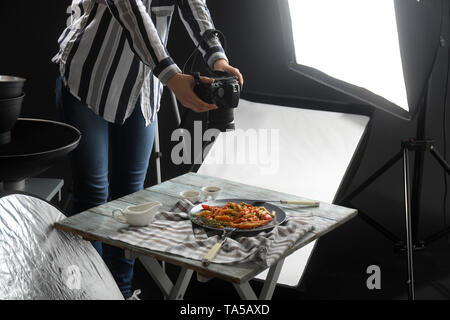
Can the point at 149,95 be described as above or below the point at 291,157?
above

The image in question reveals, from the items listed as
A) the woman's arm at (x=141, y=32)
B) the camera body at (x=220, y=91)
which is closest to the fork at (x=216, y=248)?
the camera body at (x=220, y=91)

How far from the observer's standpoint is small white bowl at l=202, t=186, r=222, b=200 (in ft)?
6.09

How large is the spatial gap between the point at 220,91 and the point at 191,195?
34 centimetres

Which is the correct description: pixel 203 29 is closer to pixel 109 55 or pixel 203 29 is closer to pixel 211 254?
pixel 109 55

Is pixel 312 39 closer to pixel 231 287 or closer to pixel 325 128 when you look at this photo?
pixel 325 128

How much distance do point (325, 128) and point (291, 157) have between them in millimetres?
220

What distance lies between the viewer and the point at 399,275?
9.13 feet

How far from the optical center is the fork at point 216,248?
4.66 ft

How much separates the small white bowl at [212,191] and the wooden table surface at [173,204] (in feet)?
0.17

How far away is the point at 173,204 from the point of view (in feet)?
5.99

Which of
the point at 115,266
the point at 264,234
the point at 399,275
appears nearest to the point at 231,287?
Result: the point at 115,266

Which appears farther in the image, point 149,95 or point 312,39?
point 312,39

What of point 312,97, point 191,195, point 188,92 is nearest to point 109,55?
point 188,92

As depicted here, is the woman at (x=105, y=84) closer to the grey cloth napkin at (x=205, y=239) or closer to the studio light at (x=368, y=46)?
the grey cloth napkin at (x=205, y=239)
